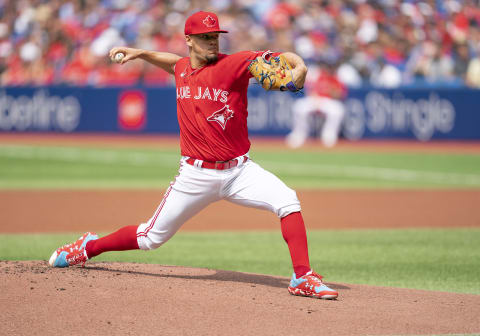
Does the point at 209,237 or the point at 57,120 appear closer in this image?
the point at 209,237

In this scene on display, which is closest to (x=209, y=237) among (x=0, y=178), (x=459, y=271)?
(x=459, y=271)

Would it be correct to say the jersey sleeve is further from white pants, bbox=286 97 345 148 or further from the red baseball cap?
white pants, bbox=286 97 345 148

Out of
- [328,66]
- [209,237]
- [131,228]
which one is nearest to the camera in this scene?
[131,228]

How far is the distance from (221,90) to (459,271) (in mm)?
3147

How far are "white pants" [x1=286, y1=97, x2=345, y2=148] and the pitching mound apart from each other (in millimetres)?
17005

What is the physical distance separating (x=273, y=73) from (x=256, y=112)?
60.5 ft

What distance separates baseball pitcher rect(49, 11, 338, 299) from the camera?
5559mm

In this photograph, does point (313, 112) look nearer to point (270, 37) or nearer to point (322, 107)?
point (322, 107)

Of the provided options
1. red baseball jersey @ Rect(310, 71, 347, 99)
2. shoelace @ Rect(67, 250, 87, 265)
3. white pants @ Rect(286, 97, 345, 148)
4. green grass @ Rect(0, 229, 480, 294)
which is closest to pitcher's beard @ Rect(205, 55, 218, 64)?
shoelace @ Rect(67, 250, 87, 265)

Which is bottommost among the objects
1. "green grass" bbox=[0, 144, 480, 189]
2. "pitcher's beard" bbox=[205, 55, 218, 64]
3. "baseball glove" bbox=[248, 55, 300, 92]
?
"green grass" bbox=[0, 144, 480, 189]

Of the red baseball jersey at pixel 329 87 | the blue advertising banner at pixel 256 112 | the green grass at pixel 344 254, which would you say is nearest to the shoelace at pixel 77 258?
the green grass at pixel 344 254

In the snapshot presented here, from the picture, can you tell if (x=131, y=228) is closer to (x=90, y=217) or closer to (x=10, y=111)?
(x=90, y=217)

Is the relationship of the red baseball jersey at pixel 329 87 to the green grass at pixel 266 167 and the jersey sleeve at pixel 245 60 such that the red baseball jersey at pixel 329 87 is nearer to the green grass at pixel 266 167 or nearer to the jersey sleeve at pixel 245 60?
the green grass at pixel 266 167

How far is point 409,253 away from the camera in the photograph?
833cm
